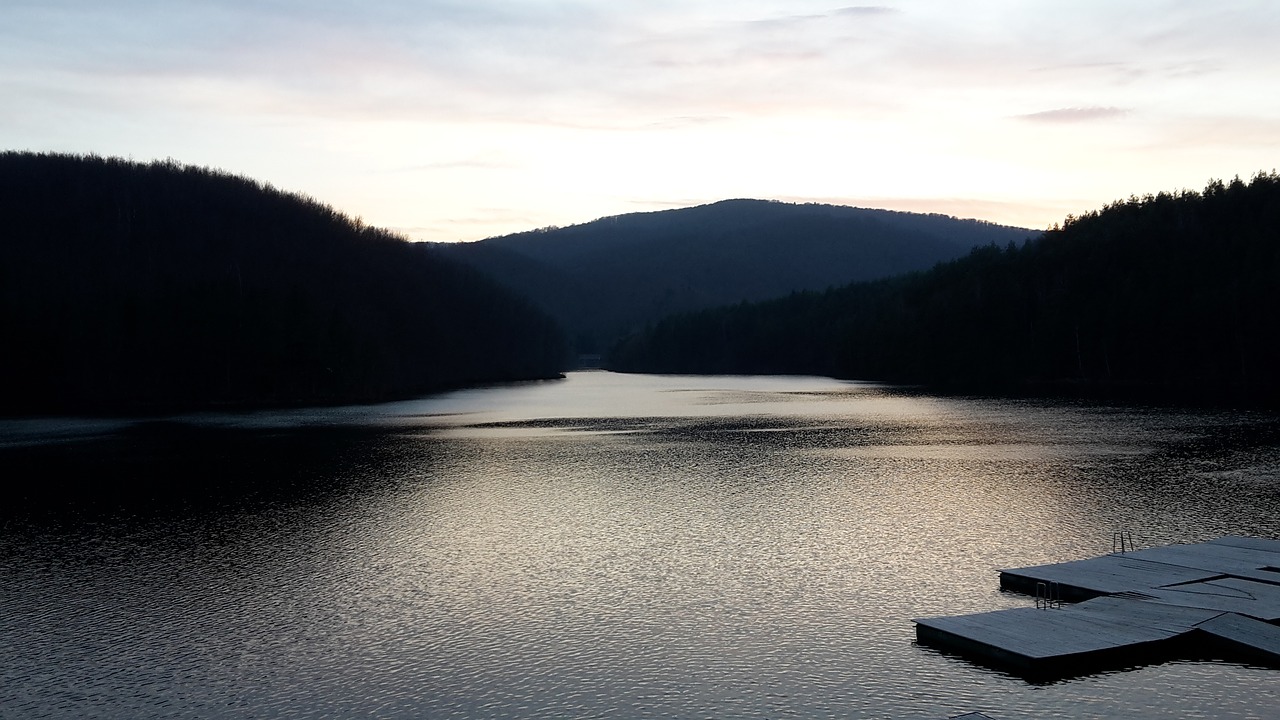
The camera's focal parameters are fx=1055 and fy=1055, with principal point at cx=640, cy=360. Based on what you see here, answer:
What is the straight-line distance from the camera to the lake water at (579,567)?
17578mm

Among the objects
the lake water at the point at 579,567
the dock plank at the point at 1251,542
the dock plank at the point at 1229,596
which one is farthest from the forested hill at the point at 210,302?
the dock plank at the point at 1229,596

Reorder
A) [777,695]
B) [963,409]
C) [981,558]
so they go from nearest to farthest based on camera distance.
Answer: [777,695] < [981,558] < [963,409]

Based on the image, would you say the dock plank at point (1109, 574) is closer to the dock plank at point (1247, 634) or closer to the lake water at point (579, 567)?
the lake water at point (579, 567)

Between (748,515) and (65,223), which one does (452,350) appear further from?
(748,515)

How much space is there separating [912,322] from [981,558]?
13452 centimetres

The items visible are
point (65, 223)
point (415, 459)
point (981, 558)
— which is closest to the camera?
point (981, 558)

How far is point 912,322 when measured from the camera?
157250 mm

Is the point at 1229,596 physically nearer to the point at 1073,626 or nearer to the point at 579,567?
the point at 1073,626

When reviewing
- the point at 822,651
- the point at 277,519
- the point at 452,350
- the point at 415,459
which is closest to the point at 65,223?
the point at 452,350

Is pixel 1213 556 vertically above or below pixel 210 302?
below

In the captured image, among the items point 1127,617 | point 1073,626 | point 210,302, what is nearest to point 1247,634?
point 1127,617

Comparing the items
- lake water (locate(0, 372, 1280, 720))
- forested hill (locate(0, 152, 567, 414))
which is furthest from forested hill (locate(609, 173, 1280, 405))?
forested hill (locate(0, 152, 567, 414))

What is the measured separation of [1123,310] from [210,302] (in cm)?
9759

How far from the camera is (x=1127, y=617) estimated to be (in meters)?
20.5
